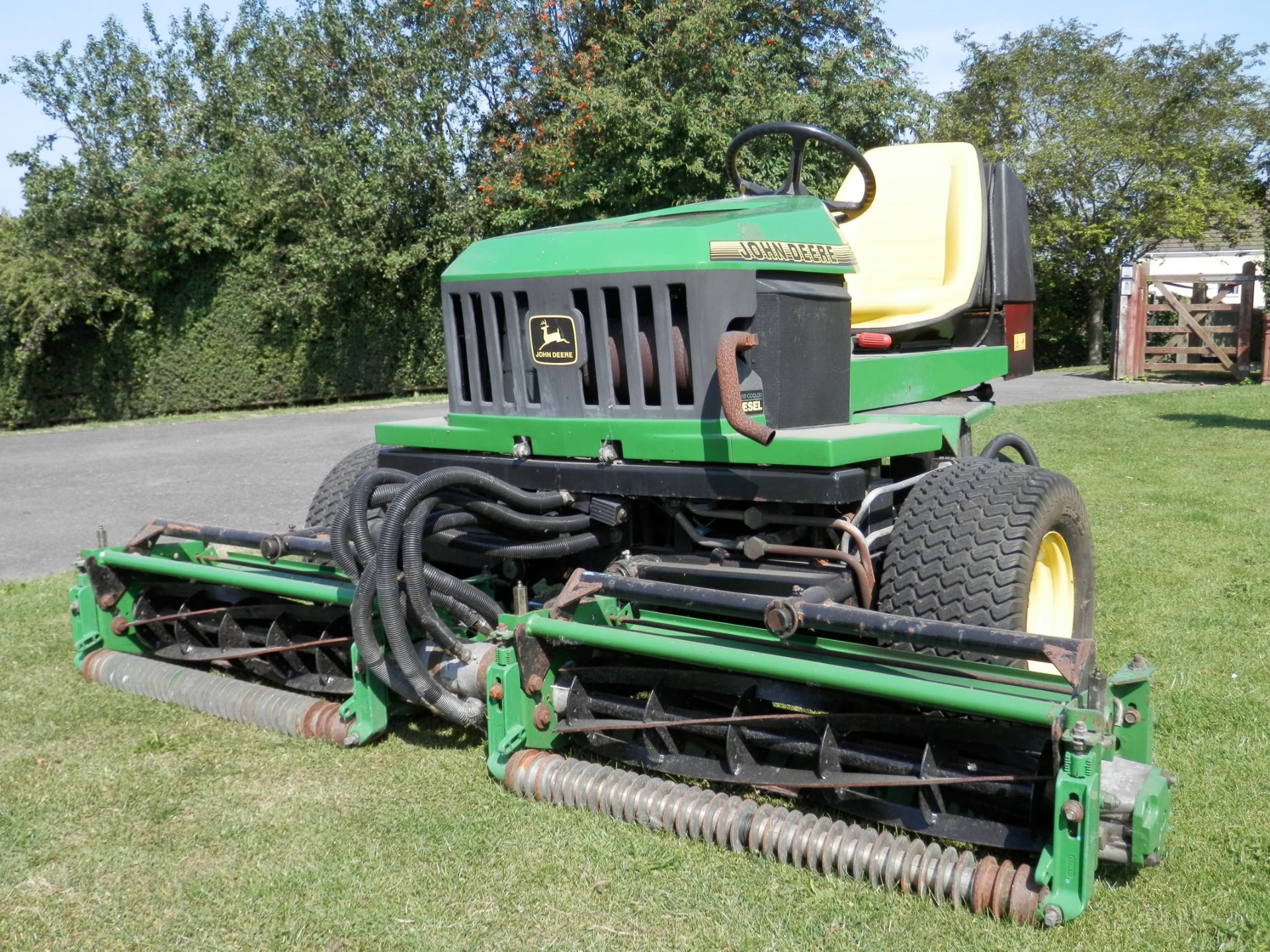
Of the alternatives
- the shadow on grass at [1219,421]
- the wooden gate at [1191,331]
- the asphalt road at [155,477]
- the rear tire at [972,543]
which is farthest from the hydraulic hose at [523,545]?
the wooden gate at [1191,331]

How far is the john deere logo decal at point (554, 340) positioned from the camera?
12.5 ft

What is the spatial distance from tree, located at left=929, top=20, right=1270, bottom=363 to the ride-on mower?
782 inches

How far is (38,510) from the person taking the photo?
899cm

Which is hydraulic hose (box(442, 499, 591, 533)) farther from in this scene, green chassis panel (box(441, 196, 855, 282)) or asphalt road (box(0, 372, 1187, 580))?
asphalt road (box(0, 372, 1187, 580))

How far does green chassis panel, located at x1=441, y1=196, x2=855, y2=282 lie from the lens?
362 centimetres

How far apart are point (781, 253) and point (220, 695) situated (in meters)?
2.54

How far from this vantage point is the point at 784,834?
3025 millimetres

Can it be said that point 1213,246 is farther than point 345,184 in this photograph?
Yes

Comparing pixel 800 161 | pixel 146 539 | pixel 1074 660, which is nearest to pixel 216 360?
pixel 146 539

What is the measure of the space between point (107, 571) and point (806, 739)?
120 inches

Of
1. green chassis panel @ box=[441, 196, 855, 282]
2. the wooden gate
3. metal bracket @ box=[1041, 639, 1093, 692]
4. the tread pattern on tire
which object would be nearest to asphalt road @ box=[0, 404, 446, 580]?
the tread pattern on tire

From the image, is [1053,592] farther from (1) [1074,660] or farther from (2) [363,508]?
(2) [363,508]

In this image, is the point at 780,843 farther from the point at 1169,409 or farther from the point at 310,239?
the point at 310,239

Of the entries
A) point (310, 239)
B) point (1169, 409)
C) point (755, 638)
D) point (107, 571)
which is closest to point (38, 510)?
point (107, 571)
